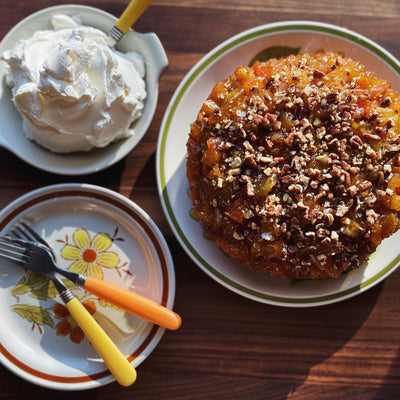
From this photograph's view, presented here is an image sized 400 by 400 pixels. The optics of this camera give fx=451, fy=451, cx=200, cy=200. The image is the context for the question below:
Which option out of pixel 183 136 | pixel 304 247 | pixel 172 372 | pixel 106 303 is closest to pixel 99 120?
pixel 183 136

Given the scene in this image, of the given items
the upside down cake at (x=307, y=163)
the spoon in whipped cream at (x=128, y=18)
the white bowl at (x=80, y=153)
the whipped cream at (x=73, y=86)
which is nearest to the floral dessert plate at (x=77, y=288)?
the white bowl at (x=80, y=153)

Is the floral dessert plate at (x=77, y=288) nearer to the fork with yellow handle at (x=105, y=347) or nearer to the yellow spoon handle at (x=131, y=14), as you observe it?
the fork with yellow handle at (x=105, y=347)

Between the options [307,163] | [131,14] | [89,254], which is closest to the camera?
[307,163]

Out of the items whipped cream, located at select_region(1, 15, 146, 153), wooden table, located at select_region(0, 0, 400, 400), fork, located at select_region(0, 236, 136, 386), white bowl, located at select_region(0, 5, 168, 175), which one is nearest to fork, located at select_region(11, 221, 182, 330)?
fork, located at select_region(0, 236, 136, 386)

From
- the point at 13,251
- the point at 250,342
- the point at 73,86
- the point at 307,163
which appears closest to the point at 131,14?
the point at 73,86

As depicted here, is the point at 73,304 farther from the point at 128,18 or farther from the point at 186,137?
the point at 128,18

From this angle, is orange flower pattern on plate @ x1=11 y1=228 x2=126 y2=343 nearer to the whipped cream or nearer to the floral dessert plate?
the floral dessert plate

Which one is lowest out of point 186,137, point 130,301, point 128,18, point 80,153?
point 130,301
